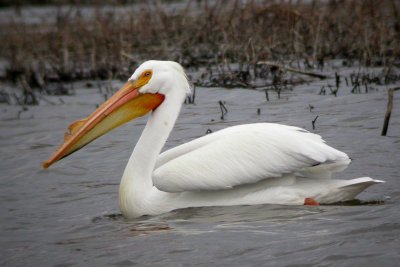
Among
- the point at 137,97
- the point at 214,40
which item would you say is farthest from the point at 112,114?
the point at 214,40

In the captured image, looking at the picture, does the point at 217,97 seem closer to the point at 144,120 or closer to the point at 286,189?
the point at 144,120

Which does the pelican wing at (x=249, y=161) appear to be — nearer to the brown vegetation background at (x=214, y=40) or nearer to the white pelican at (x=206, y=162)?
the white pelican at (x=206, y=162)

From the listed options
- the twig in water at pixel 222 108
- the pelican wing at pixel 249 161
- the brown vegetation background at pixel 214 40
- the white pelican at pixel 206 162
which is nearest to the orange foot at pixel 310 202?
the white pelican at pixel 206 162

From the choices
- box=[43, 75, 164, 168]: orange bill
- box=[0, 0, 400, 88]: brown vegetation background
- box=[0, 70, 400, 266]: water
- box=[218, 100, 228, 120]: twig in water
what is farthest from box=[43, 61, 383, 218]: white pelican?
box=[0, 0, 400, 88]: brown vegetation background

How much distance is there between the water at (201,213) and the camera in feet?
14.1

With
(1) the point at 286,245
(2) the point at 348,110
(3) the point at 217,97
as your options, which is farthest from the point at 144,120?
(1) the point at 286,245

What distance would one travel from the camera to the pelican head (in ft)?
17.9

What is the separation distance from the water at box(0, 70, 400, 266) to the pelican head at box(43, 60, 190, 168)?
0.60 m

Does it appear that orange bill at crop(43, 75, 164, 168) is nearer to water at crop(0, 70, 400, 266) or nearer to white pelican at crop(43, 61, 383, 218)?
white pelican at crop(43, 61, 383, 218)

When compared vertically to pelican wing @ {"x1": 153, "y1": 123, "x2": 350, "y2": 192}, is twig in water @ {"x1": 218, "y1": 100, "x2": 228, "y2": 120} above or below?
below

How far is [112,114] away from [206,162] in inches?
31.2

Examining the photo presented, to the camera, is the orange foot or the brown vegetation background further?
the brown vegetation background

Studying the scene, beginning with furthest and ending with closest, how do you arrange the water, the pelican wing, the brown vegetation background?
1. the brown vegetation background
2. the pelican wing
3. the water

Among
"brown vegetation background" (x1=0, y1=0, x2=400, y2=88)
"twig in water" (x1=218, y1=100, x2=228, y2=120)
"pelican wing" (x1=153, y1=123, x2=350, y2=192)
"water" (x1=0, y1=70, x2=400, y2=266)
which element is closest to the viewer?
"water" (x1=0, y1=70, x2=400, y2=266)
